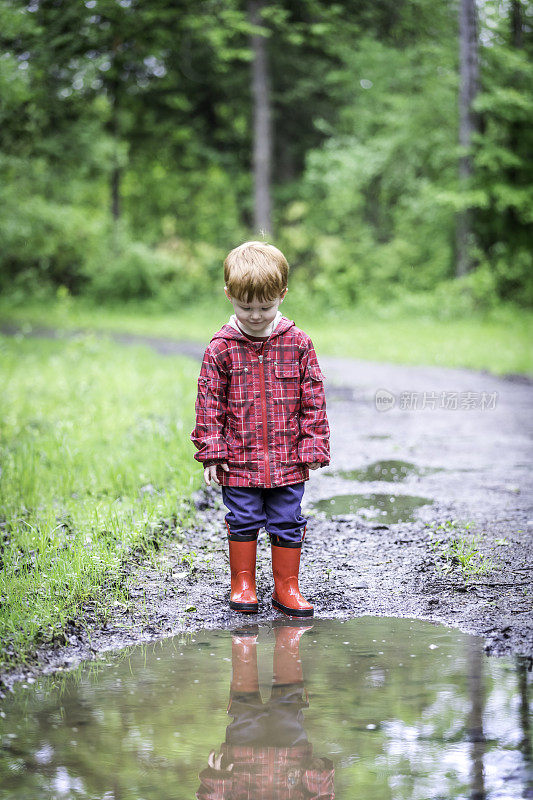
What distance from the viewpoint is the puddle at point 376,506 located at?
558 cm

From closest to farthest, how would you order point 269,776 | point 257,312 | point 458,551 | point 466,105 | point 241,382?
1. point 269,776
2. point 257,312
3. point 241,382
4. point 458,551
5. point 466,105

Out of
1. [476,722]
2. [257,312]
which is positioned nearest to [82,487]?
[257,312]

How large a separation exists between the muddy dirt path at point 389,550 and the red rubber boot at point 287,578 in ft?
0.27

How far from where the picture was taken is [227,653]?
360 cm

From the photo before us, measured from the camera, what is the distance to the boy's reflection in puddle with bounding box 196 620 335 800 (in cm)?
256

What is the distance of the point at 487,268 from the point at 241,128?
11.9 metres

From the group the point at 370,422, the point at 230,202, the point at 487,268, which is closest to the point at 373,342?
the point at 487,268

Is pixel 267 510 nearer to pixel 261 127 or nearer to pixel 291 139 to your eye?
pixel 261 127

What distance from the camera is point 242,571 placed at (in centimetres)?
413

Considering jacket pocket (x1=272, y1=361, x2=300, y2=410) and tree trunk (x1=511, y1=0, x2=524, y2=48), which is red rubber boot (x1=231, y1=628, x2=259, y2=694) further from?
tree trunk (x1=511, y1=0, x2=524, y2=48)

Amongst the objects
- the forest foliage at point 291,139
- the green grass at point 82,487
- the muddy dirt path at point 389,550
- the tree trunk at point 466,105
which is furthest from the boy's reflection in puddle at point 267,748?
the tree trunk at point 466,105

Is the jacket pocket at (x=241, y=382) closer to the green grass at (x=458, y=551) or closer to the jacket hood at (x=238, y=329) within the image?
the jacket hood at (x=238, y=329)

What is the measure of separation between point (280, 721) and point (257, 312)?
164 centimetres

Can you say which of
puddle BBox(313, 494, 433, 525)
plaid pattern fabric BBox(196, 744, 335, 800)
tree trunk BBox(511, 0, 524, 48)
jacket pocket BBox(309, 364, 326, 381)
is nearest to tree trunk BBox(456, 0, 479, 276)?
tree trunk BBox(511, 0, 524, 48)
